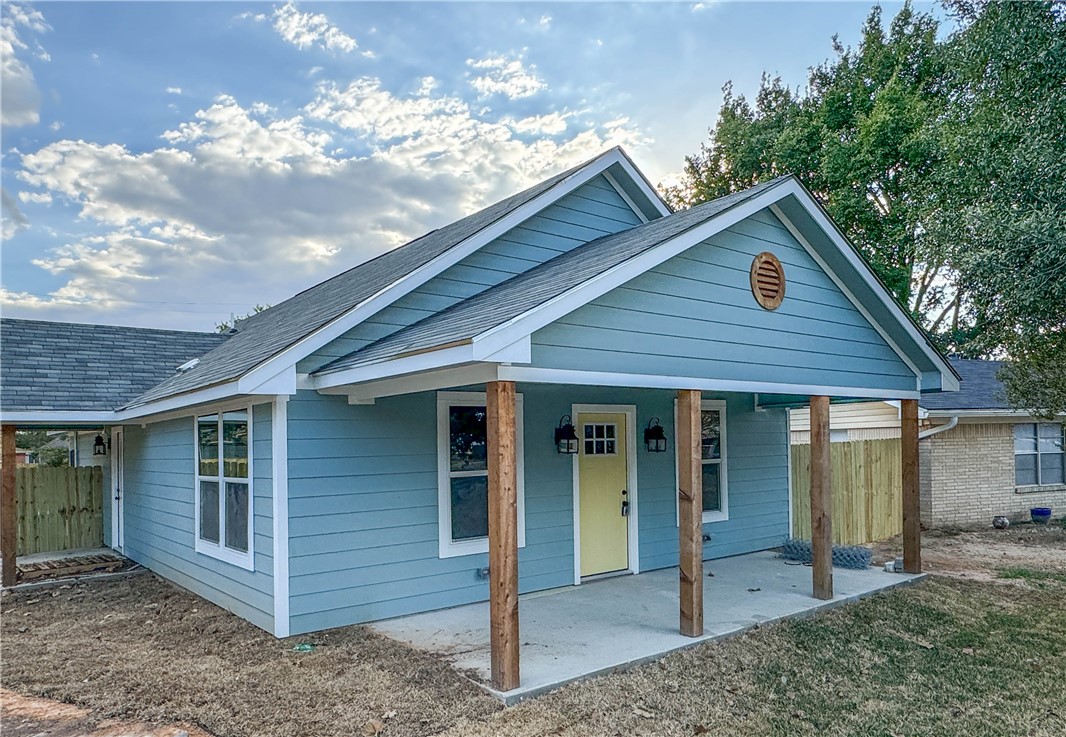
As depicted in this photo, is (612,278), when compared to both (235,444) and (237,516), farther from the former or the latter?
(237,516)

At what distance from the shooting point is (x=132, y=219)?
46.4 feet

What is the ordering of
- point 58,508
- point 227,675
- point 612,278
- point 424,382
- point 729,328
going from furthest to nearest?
point 58,508
point 729,328
point 424,382
point 612,278
point 227,675

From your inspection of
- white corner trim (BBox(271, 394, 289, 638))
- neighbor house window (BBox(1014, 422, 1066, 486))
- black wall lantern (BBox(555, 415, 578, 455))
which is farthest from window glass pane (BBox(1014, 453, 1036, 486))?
white corner trim (BBox(271, 394, 289, 638))

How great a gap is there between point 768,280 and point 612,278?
7.53 feet

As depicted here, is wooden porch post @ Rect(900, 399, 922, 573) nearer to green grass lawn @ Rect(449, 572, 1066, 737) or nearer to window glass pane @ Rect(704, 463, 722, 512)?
green grass lawn @ Rect(449, 572, 1066, 737)

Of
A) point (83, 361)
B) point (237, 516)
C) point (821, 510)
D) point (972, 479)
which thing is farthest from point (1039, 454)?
point (83, 361)

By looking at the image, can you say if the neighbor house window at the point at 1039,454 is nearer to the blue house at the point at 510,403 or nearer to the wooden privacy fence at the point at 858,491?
the wooden privacy fence at the point at 858,491

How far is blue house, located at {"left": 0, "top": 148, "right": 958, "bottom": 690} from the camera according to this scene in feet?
18.1

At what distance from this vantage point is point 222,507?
23.8 ft

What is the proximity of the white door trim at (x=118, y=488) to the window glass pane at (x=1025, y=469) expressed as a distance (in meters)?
17.0

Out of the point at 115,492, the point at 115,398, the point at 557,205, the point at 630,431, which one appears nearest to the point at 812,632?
the point at 630,431

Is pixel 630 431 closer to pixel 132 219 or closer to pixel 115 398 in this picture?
pixel 115 398

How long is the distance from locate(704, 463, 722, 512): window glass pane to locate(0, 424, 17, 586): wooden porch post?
8.93m

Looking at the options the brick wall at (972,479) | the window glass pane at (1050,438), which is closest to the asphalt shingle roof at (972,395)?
the brick wall at (972,479)
